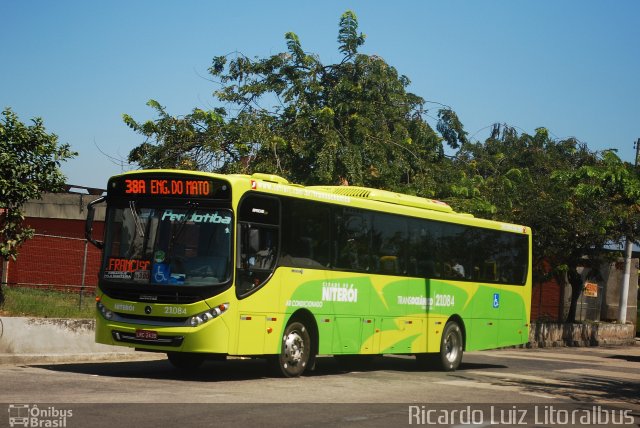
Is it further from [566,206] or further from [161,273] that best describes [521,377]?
[566,206]

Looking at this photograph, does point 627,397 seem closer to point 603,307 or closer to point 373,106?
point 373,106

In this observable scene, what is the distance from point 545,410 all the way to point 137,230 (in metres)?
6.68

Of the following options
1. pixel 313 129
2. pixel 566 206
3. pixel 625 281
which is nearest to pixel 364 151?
pixel 313 129

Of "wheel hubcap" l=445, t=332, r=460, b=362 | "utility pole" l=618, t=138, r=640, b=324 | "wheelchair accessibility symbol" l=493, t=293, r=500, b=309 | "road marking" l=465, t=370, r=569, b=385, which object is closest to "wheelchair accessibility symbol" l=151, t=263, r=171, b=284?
"road marking" l=465, t=370, r=569, b=385

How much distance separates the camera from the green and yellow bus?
567 inches

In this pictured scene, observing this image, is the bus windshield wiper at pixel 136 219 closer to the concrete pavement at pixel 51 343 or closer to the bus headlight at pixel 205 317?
the bus headlight at pixel 205 317

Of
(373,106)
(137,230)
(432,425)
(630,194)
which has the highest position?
(373,106)

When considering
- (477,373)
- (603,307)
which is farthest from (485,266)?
(603,307)

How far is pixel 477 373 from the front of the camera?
1962 cm

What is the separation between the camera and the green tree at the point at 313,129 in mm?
27062

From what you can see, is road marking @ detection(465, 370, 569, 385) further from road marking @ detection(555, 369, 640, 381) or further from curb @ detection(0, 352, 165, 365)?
curb @ detection(0, 352, 165, 365)

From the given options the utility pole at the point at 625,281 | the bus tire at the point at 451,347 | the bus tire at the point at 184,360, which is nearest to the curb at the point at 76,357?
the bus tire at the point at 184,360

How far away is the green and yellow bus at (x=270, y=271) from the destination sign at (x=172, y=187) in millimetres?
18

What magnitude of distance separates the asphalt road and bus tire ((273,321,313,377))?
335 mm
